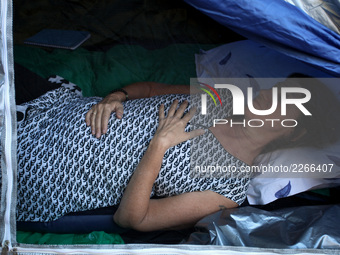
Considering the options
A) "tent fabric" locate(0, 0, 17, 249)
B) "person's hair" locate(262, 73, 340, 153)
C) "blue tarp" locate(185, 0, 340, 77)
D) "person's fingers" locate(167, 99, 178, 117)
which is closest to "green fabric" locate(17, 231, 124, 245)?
"tent fabric" locate(0, 0, 17, 249)

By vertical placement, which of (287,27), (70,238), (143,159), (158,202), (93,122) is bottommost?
(70,238)

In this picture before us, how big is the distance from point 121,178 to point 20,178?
307 mm

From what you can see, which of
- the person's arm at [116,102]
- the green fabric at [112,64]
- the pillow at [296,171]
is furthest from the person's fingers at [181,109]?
the green fabric at [112,64]

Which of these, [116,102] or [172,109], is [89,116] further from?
[172,109]

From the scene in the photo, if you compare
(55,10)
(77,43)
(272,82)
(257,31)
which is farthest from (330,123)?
(55,10)

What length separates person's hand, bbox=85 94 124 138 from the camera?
1051 mm

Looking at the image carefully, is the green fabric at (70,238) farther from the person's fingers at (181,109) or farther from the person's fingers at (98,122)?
the person's fingers at (181,109)

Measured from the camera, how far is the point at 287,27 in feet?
2.60

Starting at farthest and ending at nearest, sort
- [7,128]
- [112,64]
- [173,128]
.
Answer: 1. [112,64]
2. [173,128]
3. [7,128]

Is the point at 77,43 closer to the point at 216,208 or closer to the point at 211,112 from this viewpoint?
the point at 211,112

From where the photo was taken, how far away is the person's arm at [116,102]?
3.47 ft

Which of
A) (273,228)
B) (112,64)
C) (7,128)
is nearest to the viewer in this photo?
(7,128)

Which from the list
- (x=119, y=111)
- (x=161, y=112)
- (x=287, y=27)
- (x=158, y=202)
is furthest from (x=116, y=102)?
(x=287, y=27)

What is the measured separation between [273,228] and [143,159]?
41 centimetres
